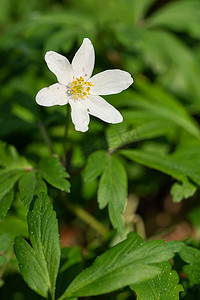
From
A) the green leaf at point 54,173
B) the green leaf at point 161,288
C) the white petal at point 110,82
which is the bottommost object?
the green leaf at point 161,288

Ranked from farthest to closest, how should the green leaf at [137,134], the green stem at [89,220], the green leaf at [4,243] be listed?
the green stem at [89,220] → the green leaf at [137,134] → the green leaf at [4,243]

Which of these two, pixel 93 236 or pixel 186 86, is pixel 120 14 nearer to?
pixel 186 86

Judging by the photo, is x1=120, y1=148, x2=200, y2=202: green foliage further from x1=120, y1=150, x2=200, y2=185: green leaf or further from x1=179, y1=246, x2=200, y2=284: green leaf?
x1=179, y1=246, x2=200, y2=284: green leaf

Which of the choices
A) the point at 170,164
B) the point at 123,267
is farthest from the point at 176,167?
A: the point at 123,267

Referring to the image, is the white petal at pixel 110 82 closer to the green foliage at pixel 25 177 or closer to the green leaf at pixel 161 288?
the green foliage at pixel 25 177

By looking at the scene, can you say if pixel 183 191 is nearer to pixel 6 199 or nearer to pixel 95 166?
pixel 95 166

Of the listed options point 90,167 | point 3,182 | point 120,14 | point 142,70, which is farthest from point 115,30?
point 3,182

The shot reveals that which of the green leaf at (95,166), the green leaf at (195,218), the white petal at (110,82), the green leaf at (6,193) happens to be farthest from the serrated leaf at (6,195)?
the green leaf at (195,218)
